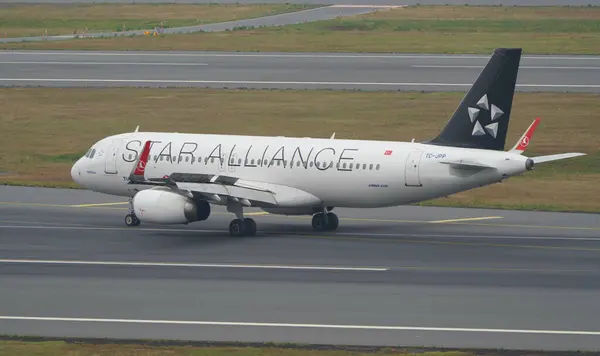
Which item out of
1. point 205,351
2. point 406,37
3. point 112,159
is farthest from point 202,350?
point 406,37

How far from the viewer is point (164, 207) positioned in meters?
52.2

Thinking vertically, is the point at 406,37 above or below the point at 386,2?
below

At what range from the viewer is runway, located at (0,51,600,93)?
9862 cm

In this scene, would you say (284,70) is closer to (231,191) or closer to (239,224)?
(231,191)

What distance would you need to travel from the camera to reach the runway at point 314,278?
3703 centimetres

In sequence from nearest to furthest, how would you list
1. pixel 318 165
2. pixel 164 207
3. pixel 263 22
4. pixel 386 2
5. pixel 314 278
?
pixel 314 278, pixel 164 207, pixel 318 165, pixel 263 22, pixel 386 2

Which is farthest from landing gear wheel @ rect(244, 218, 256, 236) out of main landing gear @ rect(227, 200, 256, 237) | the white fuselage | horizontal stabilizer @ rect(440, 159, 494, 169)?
horizontal stabilizer @ rect(440, 159, 494, 169)

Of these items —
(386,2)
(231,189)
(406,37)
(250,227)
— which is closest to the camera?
(250,227)

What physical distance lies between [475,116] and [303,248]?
9210 millimetres

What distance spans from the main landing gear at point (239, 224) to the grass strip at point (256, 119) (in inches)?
716

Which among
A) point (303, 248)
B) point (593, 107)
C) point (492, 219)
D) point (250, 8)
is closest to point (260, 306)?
point (303, 248)

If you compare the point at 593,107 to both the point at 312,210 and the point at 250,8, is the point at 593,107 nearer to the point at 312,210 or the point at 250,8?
the point at 312,210

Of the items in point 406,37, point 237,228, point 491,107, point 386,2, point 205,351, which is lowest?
point 205,351

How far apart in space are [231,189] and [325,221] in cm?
454
